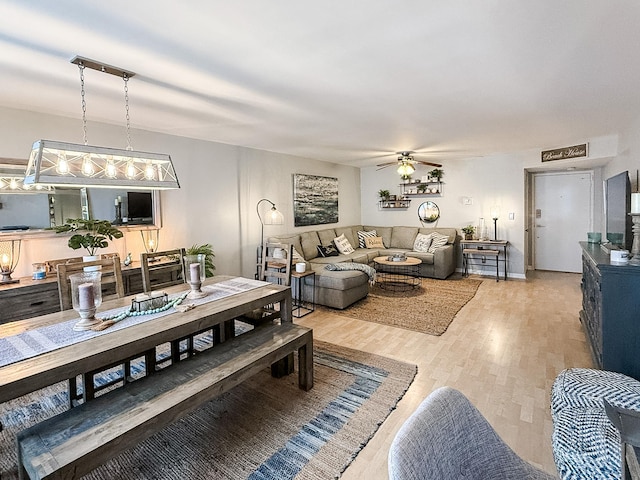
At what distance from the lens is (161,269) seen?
3.28m

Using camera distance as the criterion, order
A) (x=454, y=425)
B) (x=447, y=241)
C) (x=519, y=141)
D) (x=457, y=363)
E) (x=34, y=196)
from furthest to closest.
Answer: (x=447, y=241), (x=519, y=141), (x=34, y=196), (x=457, y=363), (x=454, y=425)

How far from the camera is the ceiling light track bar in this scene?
6.89 ft

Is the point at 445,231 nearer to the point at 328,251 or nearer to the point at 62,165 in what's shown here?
the point at 328,251

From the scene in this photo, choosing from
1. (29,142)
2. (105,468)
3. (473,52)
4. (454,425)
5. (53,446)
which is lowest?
(105,468)

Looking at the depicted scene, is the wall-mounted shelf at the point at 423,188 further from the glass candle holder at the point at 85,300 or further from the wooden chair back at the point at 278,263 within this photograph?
the glass candle holder at the point at 85,300

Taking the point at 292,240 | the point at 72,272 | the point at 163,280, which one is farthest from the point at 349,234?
the point at 72,272

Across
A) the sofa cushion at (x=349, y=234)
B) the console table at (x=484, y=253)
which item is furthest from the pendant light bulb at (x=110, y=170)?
the console table at (x=484, y=253)

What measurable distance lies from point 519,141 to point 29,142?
6004mm

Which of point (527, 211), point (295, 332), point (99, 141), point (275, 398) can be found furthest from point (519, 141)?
point (99, 141)

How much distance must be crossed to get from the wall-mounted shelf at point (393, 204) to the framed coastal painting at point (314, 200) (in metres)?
1.21

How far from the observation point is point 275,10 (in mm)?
1623

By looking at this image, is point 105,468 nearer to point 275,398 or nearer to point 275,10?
point 275,398

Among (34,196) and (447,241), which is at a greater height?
(34,196)

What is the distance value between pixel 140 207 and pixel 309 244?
285cm
